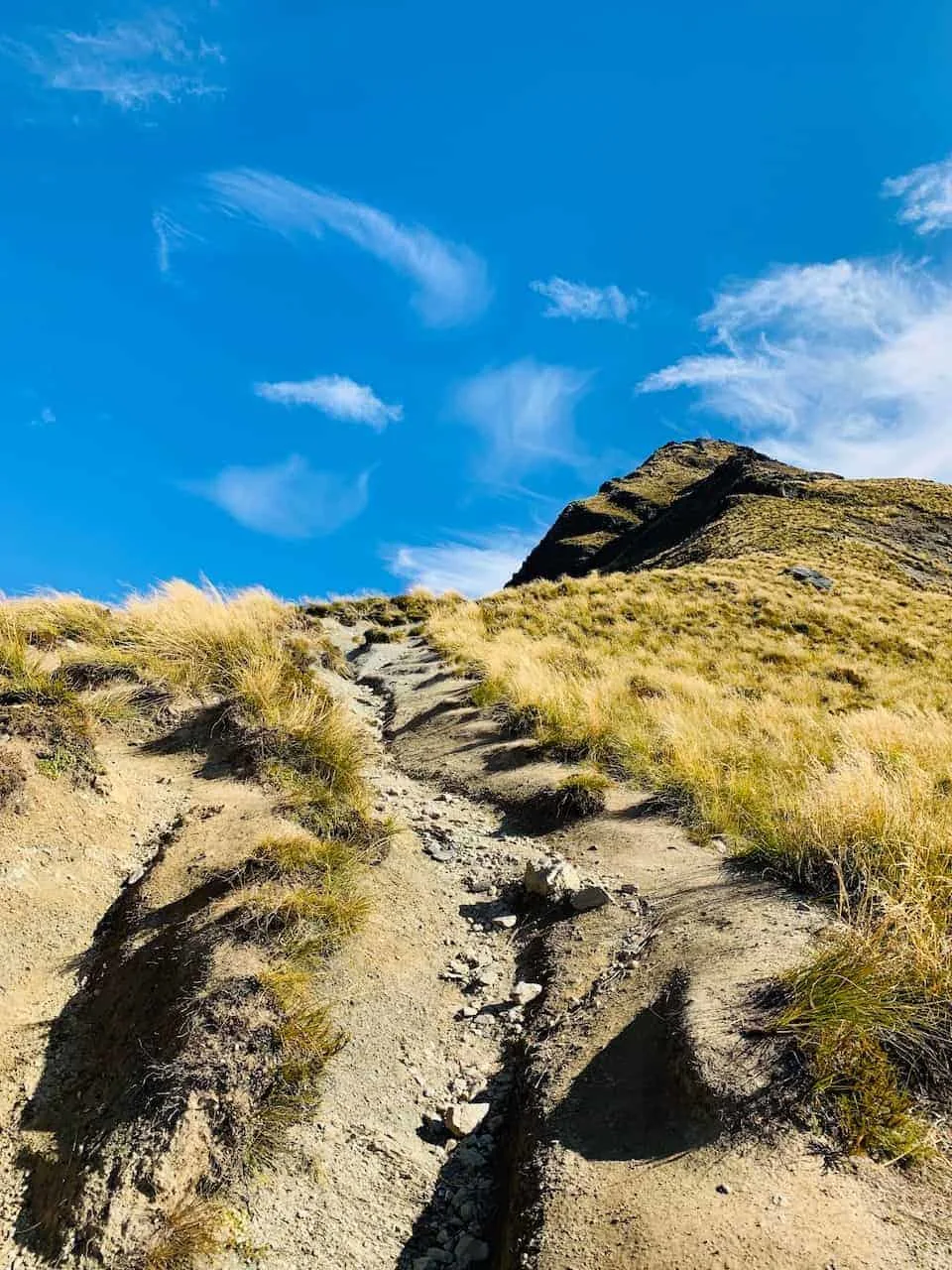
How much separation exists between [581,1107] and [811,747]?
6808mm

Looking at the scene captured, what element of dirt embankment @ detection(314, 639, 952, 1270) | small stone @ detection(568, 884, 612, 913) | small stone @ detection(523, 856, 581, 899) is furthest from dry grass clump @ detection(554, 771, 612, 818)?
small stone @ detection(568, 884, 612, 913)

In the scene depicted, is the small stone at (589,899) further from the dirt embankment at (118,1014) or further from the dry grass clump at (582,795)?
the dirt embankment at (118,1014)

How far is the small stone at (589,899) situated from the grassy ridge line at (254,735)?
1.66 metres

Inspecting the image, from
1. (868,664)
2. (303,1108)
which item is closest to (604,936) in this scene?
(303,1108)

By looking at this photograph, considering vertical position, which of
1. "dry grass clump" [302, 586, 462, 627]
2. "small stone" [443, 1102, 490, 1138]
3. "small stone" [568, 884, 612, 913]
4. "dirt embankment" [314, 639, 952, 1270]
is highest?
"dry grass clump" [302, 586, 462, 627]

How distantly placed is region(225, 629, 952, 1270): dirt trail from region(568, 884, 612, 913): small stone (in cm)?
12

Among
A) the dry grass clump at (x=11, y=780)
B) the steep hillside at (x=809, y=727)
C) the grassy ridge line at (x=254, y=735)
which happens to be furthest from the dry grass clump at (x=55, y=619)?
the steep hillside at (x=809, y=727)

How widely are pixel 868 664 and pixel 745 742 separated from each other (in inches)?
509

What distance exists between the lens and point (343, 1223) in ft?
9.99

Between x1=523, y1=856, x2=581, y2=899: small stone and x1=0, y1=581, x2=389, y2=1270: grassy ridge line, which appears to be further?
x1=523, y1=856, x2=581, y2=899: small stone

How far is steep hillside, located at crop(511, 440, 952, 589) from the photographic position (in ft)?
131

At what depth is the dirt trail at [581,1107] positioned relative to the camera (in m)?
2.63

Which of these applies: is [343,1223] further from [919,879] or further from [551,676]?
[551,676]

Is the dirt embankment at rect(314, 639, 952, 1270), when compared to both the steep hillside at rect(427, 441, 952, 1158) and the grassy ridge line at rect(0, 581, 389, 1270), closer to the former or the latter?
the steep hillside at rect(427, 441, 952, 1158)
